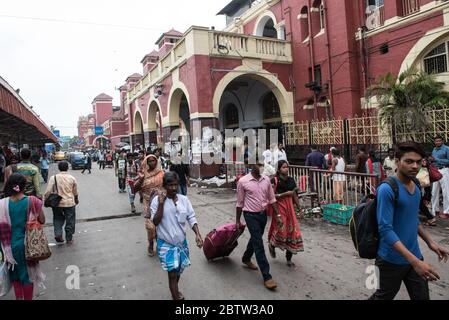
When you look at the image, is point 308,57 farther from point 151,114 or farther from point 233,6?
point 151,114

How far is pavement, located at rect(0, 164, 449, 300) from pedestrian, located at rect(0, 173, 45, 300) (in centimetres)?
69

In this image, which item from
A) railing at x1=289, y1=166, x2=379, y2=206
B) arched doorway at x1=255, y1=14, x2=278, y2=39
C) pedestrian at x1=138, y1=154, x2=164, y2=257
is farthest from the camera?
arched doorway at x1=255, y1=14, x2=278, y2=39

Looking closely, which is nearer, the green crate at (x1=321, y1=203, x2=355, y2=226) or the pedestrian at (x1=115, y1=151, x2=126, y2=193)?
the green crate at (x1=321, y1=203, x2=355, y2=226)

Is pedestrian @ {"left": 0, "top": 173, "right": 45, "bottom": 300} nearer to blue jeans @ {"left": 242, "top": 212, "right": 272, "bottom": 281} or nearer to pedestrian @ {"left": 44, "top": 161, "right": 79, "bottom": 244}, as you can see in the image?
blue jeans @ {"left": 242, "top": 212, "right": 272, "bottom": 281}

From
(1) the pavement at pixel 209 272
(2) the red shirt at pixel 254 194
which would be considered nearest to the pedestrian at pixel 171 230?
(1) the pavement at pixel 209 272

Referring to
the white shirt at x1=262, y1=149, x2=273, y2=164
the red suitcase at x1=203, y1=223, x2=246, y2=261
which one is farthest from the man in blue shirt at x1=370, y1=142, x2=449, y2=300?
the white shirt at x1=262, y1=149, x2=273, y2=164

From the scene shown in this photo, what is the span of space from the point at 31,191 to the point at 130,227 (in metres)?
2.27

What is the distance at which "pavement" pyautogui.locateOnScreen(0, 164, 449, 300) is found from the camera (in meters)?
3.97

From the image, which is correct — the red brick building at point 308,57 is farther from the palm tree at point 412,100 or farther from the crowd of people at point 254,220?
the crowd of people at point 254,220

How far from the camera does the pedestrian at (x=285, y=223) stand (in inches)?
191

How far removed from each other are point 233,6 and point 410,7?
1284 cm
